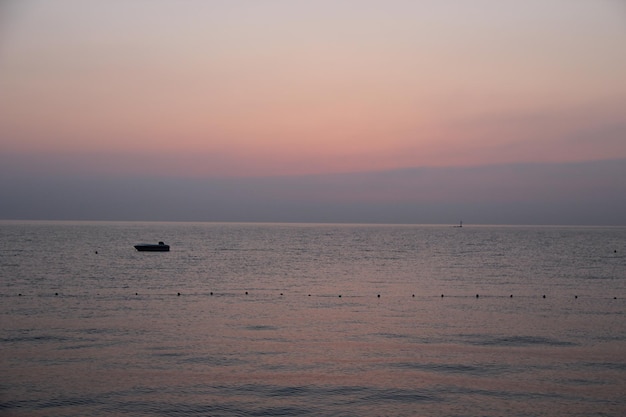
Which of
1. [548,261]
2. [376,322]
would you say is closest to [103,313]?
[376,322]

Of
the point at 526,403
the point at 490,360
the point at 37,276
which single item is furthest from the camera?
the point at 37,276

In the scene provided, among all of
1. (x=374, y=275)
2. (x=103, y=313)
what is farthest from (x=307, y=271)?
(x=103, y=313)

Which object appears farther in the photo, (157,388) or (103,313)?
(103,313)

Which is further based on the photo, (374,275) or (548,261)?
(548,261)

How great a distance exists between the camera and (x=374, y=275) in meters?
74.5

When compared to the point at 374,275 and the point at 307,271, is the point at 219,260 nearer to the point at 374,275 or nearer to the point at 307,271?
the point at 307,271

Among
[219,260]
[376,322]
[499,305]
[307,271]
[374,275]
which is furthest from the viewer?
[219,260]

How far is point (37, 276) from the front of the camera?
67.4 metres

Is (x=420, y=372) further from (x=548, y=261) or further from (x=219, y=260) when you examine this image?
(x=548, y=261)

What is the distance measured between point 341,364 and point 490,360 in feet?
23.9

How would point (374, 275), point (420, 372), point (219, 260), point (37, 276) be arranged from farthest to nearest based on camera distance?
1. point (219, 260)
2. point (374, 275)
3. point (37, 276)
4. point (420, 372)

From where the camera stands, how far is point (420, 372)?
27562 mm

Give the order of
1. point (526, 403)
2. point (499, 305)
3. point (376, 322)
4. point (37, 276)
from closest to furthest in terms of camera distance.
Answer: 1. point (526, 403)
2. point (376, 322)
3. point (499, 305)
4. point (37, 276)

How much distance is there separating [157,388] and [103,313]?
19.4 meters
